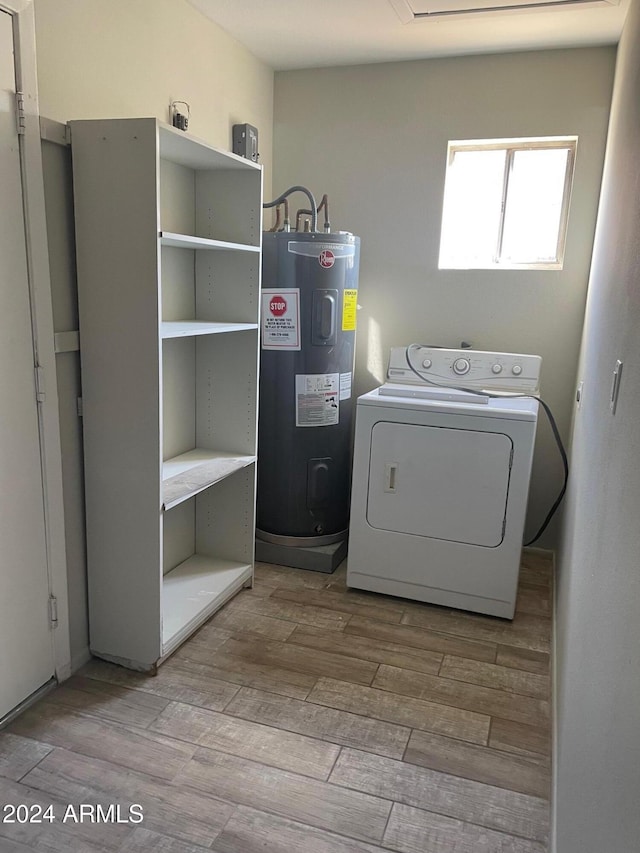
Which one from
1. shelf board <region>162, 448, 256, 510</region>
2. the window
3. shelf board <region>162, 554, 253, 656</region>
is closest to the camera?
shelf board <region>162, 448, 256, 510</region>

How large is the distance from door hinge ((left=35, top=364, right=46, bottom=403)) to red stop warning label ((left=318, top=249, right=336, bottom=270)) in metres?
1.39

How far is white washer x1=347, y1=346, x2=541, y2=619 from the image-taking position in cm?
255

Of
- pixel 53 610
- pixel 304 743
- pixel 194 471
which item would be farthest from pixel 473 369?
pixel 53 610

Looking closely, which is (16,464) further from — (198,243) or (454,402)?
(454,402)

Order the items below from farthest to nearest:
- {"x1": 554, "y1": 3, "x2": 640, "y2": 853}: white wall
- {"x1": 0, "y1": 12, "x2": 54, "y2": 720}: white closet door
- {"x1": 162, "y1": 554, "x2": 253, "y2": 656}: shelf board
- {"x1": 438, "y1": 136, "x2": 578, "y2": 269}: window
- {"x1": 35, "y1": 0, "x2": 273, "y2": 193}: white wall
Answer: {"x1": 438, "y1": 136, "x2": 578, "y2": 269}: window → {"x1": 162, "y1": 554, "x2": 253, "y2": 656}: shelf board → {"x1": 35, "y1": 0, "x2": 273, "y2": 193}: white wall → {"x1": 0, "y1": 12, "x2": 54, "y2": 720}: white closet door → {"x1": 554, "y1": 3, "x2": 640, "y2": 853}: white wall

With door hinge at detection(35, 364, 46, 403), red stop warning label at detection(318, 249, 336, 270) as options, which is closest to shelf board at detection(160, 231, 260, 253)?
red stop warning label at detection(318, 249, 336, 270)

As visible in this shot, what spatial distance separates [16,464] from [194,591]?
39.4 inches

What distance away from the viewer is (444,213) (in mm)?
3201

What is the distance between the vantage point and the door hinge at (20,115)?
1.72 metres

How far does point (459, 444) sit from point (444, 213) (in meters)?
1.32

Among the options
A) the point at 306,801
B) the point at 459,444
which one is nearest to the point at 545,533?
the point at 459,444

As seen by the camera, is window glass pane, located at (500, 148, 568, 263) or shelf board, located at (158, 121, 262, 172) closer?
shelf board, located at (158, 121, 262, 172)

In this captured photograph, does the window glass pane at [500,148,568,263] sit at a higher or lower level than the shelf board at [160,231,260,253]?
higher

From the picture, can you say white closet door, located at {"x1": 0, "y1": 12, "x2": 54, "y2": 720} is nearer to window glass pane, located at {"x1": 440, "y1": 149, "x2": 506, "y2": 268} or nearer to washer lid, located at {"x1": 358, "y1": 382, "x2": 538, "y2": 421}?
washer lid, located at {"x1": 358, "y1": 382, "x2": 538, "y2": 421}
